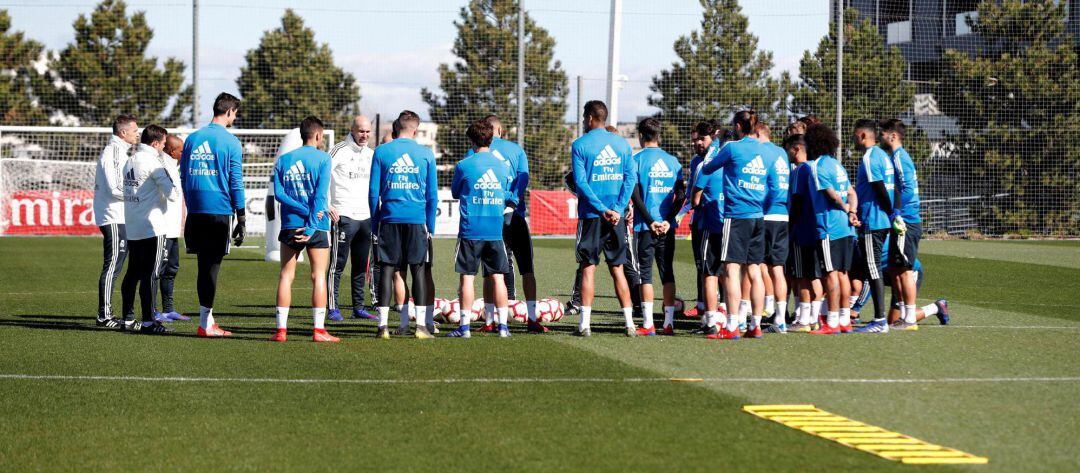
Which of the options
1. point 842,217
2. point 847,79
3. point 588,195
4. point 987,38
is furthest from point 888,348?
point 987,38

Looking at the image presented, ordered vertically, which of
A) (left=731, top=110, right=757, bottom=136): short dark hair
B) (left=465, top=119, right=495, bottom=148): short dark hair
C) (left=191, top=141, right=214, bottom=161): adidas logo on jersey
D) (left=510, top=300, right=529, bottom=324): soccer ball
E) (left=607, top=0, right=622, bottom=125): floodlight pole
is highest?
(left=607, top=0, right=622, bottom=125): floodlight pole

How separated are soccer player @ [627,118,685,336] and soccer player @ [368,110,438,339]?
1852mm

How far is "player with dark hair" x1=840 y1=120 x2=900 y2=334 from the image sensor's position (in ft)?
35.2

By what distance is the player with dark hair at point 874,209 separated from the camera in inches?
422

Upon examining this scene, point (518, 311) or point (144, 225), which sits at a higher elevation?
point (144, 225)

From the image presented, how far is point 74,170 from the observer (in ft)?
98.5

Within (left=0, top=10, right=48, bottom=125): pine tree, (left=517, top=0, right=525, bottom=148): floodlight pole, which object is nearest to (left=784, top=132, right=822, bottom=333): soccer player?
(left=517, top=0, right=525, bottom=148): floodlight pole

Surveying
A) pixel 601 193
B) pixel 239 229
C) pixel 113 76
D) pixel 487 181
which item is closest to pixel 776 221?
pixel 601 193

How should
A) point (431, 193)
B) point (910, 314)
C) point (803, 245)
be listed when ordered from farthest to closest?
1. point (910, 314)
2. point (803, 245)
3. point (431, 193)

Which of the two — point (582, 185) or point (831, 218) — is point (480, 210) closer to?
point (582, 185)

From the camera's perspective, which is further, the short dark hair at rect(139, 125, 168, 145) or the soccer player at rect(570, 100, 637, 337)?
the short dark hair at rect(139, 125, 168, 145)

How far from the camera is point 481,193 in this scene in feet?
32.7

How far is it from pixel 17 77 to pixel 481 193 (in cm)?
3700

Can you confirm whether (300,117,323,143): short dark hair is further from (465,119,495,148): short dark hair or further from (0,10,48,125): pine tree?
(0,10,48,125): pine tree
